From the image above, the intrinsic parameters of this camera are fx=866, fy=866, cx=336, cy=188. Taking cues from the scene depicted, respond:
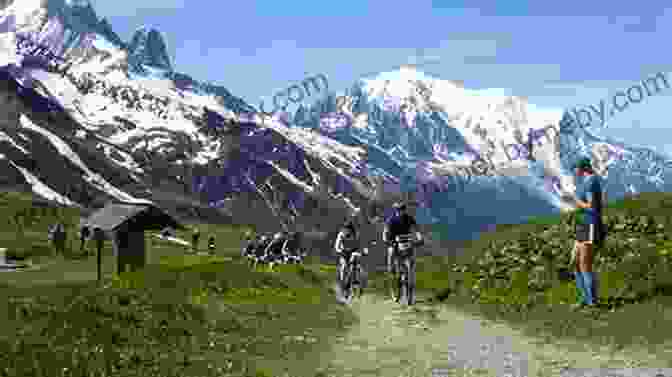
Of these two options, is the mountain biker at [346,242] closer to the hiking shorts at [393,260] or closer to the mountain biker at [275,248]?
the hiking shorts at [393,260]

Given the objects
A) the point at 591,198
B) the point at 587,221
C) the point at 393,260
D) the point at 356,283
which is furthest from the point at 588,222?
the point at 356,283

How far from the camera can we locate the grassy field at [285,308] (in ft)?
51.2

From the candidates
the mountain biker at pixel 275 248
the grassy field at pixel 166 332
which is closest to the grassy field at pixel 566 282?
the grassy field at pixel 166 332

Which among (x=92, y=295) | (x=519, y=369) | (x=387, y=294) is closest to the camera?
(x=519, y=369)

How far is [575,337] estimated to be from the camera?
758 inches

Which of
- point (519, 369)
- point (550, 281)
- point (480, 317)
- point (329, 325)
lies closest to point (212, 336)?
point (329, 325)

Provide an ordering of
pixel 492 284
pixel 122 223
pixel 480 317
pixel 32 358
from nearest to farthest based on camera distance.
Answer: pixel 32 358
pixel 480 317
pixel 492 284
pixel 122 223

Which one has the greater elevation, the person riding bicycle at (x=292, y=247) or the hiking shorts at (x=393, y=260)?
the hiking shorts at (x=393, y=260)

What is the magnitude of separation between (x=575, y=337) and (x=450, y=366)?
→ 182 inches

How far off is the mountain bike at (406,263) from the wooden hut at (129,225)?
69.0ft

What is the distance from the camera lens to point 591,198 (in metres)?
21.1

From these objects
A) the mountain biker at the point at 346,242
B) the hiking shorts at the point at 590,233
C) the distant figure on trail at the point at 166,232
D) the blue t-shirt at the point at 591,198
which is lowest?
the distant figure on trail at the point at 166,232

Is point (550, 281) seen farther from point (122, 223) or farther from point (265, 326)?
point (122, 223)

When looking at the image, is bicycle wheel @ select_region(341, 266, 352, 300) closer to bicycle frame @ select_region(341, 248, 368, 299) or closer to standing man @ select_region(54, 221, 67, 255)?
bicycle frame @ select_region(341, 248, 368, 299)
